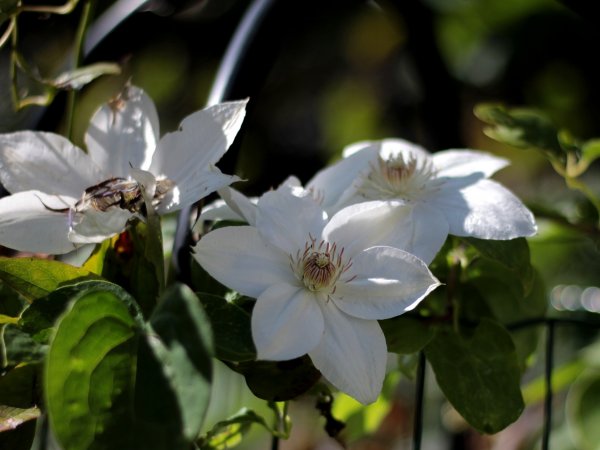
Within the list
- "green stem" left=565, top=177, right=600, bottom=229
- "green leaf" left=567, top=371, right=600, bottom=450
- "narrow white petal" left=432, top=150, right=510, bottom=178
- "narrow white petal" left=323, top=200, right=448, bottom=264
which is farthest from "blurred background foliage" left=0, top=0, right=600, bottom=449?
"narrow white petal" left=323, top=200, right=448, bottom=264

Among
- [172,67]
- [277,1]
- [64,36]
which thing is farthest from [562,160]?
[172,67]

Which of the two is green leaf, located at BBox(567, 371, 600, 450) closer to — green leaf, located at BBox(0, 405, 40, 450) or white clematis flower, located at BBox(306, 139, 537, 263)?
white clematis flower, located at BBox(306, 139, 537, 263)

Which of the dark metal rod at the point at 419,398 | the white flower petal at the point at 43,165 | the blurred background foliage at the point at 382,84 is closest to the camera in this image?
the white flower petal at the point at 43,165

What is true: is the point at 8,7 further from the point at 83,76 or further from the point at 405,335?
the point at 405,335

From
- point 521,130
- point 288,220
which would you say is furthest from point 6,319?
point 521,130

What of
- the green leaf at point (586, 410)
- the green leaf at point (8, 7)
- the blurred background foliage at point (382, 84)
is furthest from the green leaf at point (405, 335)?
the blurred background foliage at point (382, 84)

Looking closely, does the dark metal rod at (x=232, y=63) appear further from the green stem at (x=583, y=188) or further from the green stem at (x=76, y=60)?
the green stem at (x=583, y=188)

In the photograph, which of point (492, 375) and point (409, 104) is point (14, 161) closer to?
point (492, 375)

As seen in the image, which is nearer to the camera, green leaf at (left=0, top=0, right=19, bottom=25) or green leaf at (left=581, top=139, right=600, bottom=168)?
green leaf at (left=0, top=0, right=19, bottom=25)
